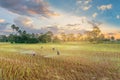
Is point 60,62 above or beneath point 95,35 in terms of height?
beneath

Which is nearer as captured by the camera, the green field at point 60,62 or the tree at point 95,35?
the green field at point 60,62

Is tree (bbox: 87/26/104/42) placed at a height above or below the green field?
above

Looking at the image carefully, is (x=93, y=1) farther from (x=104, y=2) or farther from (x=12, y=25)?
(x=12, y=25)

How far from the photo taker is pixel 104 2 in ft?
11.7

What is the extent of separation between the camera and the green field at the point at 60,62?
2.39 metres

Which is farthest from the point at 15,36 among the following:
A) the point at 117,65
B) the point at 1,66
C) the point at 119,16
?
the point at 119,16

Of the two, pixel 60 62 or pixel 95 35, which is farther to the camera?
pixel 95 35

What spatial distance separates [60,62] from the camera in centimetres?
284

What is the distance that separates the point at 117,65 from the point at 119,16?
3.92 feet

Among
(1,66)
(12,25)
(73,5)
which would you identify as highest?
(73,5)

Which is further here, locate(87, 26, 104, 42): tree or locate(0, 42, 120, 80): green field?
locate(87, 26, 104, 42): tree

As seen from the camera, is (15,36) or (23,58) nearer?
(23,58)

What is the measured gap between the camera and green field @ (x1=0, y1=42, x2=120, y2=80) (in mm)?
2395

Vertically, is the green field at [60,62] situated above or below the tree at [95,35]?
below
